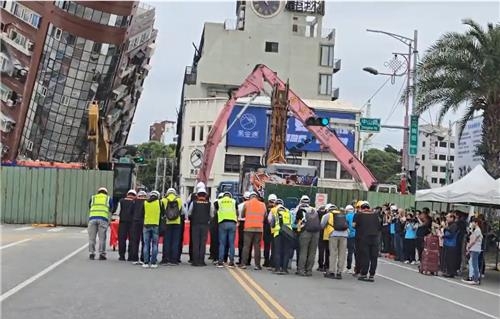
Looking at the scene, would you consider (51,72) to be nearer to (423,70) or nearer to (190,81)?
(190,81)

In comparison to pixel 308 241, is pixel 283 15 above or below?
above

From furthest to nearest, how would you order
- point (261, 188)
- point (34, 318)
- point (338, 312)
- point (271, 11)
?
point (271, 11) → point (261, 188) → point (338, 312) → point (34, 318)

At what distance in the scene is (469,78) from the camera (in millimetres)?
24094

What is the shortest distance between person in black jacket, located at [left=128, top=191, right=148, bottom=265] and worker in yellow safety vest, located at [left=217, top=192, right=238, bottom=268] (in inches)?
71.8

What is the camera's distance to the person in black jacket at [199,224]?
1656 cm

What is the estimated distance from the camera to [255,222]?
16750mm

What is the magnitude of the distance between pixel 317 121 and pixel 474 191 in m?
11.1

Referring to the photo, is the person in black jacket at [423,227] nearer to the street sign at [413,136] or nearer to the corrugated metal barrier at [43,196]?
the street sign at [413,136]

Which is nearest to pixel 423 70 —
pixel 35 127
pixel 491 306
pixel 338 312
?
pixel 491 306

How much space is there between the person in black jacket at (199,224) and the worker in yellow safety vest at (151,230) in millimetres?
910

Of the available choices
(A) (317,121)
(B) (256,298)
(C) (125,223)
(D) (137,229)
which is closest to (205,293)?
(B) (256,298)

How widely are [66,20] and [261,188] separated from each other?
4395 cm

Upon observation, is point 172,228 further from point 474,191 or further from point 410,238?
point 410,238

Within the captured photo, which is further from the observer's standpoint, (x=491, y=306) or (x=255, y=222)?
(x=255, y=222)
